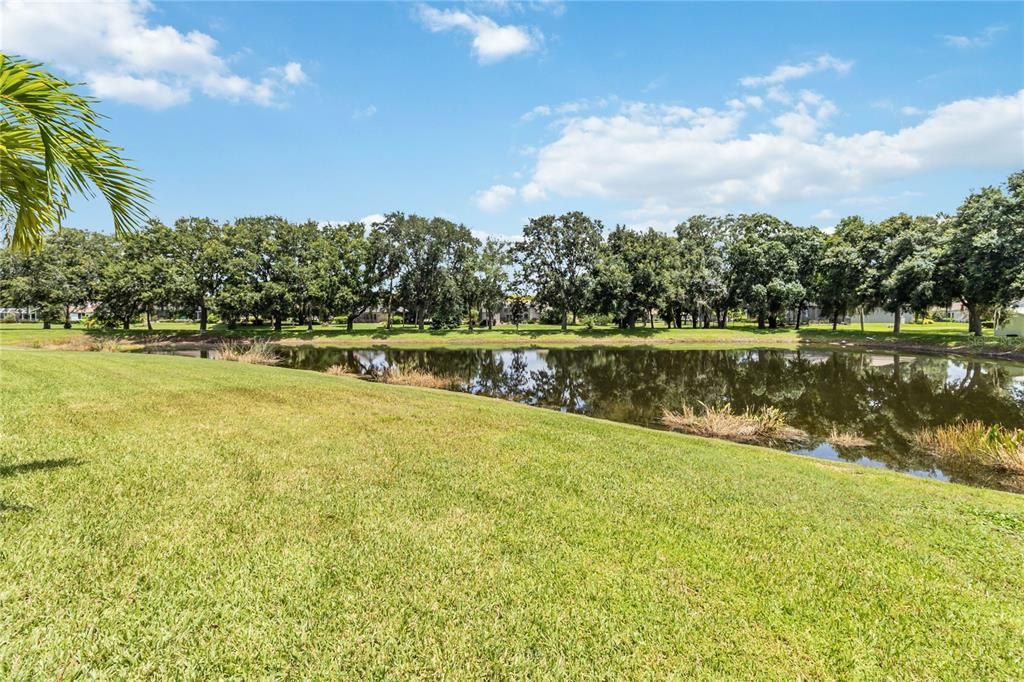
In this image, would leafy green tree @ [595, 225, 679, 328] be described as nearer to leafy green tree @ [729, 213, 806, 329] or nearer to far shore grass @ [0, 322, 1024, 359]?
far shore grass @ [0, 322, 1024, 359]

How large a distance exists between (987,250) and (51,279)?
84770 millimetres

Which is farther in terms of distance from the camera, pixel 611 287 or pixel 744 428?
pixel 611 287

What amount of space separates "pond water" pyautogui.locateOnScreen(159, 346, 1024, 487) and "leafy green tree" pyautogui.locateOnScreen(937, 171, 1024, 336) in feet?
25.2

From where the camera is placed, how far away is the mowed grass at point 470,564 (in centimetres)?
313

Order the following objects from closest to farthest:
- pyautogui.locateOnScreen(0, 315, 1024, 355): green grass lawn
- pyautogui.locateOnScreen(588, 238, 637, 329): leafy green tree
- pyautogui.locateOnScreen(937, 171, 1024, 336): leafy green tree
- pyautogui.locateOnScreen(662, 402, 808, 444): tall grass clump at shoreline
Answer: pyautogui.locateOnScreen(662, 402, 808, 444): tall grass clump at shoreline < pyautogui.locateOnScreen(937, 171, 1024, 336): leafy green tree < pyautogui.locateOnScreen(0, 315, 1024, 355): green grass lawn < pyautogui.locateOnScreen(588, 238, 637, 329): leafy green tree

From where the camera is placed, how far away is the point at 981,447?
33.4 feet

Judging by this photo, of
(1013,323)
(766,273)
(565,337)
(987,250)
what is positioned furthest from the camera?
(766,273)

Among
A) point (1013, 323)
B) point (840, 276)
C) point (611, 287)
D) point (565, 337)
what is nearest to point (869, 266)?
point (840, 276)

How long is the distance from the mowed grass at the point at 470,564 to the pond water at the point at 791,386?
631 centimetres

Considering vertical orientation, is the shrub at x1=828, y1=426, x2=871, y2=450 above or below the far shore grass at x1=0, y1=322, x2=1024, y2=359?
below

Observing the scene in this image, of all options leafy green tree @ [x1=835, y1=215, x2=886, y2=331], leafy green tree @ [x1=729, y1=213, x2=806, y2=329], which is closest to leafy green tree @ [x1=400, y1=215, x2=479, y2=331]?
leafy green tree @ [x1=729, y1=213, x2=806, y2=329]

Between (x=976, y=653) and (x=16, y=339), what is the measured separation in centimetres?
5198

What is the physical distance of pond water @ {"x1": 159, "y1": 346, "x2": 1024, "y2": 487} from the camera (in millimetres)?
13391

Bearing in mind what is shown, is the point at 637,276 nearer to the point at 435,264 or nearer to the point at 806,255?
the point at 806,255
